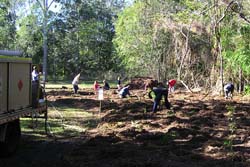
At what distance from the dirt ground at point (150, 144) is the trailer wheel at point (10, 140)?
19 cm

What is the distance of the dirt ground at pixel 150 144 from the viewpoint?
914 centimetres

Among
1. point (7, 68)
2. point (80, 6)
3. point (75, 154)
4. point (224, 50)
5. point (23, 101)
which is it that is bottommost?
point (75, 154)

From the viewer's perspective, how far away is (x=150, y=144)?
11.2m

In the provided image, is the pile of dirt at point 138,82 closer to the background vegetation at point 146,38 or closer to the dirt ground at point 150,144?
the background vegetation at point 146,38

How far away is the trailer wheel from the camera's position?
9.78m

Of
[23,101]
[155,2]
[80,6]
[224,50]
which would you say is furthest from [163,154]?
[80,6]

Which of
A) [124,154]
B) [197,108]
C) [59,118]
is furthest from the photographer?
[197,108]

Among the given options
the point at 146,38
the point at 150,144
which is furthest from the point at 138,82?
the point at 150,144

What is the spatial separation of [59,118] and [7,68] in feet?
28.3

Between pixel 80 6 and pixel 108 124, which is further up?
pixel 80 6

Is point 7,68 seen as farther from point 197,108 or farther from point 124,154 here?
point 197,108

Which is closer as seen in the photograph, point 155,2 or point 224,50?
point 224,50

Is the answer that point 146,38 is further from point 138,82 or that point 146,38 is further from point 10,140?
point 10,140

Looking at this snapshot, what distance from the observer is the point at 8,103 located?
9047mm
